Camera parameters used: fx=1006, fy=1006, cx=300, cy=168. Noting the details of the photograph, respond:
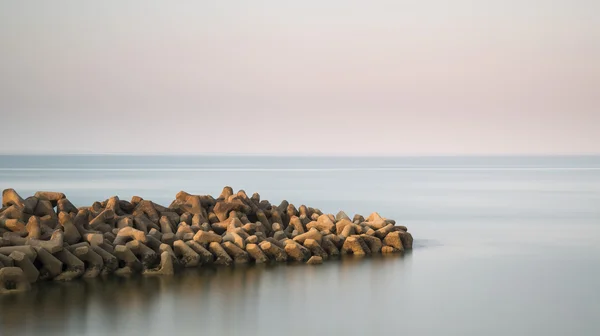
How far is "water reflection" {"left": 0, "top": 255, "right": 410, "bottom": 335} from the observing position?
8.91m

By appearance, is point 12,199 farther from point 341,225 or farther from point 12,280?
point 341,225

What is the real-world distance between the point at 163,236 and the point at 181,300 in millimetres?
2051

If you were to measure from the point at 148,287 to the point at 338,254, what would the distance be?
10.7 ft

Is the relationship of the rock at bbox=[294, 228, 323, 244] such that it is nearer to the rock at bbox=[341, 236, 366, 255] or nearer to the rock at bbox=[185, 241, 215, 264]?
the rock at bbox=[341, 236, 366, 255]

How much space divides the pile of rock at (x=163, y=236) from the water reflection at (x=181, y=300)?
0.81 ft

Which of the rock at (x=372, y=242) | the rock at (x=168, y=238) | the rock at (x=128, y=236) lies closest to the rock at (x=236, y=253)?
the rock at (x=168, y=238)

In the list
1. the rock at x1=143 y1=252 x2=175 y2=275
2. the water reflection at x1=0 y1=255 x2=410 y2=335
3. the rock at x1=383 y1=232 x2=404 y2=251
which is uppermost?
the rock at x1=383 y1=232 x2=404 y2=251

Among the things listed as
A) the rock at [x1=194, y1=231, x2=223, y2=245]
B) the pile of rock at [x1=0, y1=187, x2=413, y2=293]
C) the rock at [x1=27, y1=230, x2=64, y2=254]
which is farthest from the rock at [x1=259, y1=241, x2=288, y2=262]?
the rock at [x1=27, y1=230, x2=64, y2=254]

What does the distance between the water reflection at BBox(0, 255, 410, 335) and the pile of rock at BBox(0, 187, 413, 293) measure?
0.25 metres

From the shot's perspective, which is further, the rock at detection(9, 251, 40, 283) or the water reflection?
the rock at detection(9, 251, 40, 283)

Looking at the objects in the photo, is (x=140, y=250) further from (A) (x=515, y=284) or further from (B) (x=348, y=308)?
(A) (x=515, y=284)

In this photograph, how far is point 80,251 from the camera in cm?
1098

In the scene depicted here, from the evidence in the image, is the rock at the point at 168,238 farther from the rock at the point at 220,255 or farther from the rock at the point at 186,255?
the rock at the point at 220,255

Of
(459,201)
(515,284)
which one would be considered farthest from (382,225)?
(459,201)
